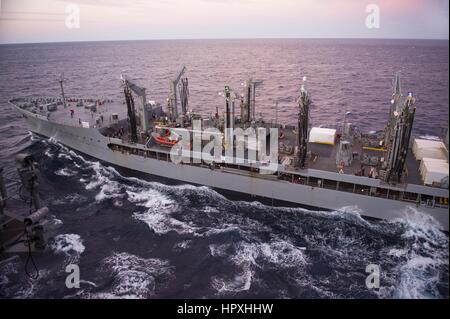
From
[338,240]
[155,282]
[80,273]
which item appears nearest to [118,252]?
[80,273]

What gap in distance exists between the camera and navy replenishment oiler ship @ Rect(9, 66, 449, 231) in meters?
30.3

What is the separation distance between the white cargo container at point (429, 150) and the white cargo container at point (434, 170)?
236 centimetres

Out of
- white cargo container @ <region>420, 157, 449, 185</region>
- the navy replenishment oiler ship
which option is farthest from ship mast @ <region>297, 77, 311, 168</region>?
white cargo container @ <region>420, 157, 449, 185</region>

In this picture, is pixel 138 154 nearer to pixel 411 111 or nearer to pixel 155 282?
pixel 155 282

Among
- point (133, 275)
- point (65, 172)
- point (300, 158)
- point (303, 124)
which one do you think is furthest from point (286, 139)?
point (65, 172)

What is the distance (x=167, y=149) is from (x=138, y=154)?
484cm

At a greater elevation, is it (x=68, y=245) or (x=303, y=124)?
(x=303, y=124)

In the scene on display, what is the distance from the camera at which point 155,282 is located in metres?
24.2

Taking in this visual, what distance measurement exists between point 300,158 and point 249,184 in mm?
6605

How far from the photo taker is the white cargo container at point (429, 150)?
33375 millimetres

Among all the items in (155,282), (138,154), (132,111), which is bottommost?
(155,282)

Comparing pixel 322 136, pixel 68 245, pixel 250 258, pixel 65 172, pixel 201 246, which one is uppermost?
pixel 322 136

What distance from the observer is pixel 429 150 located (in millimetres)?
34344

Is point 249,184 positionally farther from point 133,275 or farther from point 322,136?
point 133,275
